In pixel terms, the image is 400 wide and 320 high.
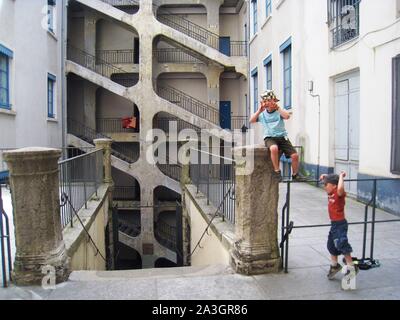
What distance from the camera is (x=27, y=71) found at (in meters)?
12.6

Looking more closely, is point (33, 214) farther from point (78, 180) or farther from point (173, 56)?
point (173, 56)

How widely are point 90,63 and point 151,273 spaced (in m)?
16.3

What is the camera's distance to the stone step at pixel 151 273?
4350 mm

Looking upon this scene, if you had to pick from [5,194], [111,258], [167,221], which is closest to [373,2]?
[111,258]

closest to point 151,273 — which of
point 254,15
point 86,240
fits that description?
point 86,240

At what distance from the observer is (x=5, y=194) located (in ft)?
31.4

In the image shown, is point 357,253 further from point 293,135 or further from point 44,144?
point 44,144

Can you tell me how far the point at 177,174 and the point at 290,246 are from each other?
13.3 meters

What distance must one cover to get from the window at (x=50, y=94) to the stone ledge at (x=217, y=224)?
8.92 m

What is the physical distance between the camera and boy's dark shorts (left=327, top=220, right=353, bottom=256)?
3.88 metres

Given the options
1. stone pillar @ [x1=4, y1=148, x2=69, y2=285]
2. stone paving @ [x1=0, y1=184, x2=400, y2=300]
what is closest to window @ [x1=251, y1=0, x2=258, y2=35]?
stone paving @ [x1=0, y1=184, x2=400, y2=300]

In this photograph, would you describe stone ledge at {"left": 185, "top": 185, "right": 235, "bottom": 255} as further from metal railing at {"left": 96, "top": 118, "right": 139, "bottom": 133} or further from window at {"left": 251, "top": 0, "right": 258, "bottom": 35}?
metal railing at {"left": 96, "top": 118, "right": 139, "bottom": 133}

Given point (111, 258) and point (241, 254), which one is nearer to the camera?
point (241, 254)

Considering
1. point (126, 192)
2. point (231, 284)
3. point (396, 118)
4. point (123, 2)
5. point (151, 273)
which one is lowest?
point (126, 192)
